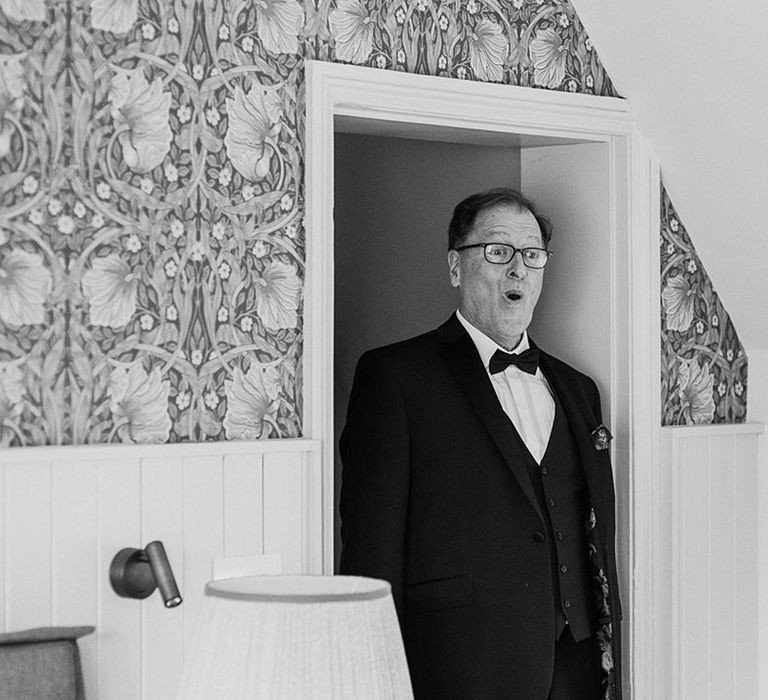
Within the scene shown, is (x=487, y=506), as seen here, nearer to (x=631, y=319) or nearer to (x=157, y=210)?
(x=631, y=319)

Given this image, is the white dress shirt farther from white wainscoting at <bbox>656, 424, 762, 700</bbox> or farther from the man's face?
white wainscoting at <bbox>656, 424, 762, 700</bbox>

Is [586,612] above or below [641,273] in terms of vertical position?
below

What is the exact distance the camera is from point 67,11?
2500 mm

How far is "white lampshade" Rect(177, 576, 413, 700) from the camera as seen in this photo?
169 cm

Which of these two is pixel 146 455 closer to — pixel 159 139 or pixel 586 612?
pixel 159 139

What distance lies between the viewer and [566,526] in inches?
121

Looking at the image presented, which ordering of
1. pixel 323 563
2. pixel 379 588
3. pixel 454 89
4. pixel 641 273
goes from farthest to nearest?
pixel 641 273, pixel 454 89, pixel 323 563, pixel 379 588

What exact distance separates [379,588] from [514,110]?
1609mm

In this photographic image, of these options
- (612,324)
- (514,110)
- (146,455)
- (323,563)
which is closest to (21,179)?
(146,455)

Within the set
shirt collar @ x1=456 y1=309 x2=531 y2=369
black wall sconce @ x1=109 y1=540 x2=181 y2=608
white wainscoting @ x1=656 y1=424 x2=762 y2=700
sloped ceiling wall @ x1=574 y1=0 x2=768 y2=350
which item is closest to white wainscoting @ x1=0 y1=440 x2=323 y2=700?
black wall sconce @ x1=109 y1=540 x2=181 y2=608

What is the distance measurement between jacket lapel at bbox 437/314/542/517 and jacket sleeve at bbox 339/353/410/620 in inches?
6.9

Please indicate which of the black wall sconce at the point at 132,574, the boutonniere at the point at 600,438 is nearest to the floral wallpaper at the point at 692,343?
the boutonniere at the point at 600,438

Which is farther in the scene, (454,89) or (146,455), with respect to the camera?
(454,89)

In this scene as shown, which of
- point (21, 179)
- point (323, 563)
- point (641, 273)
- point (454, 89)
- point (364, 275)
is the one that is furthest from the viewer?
point (364, 275)
